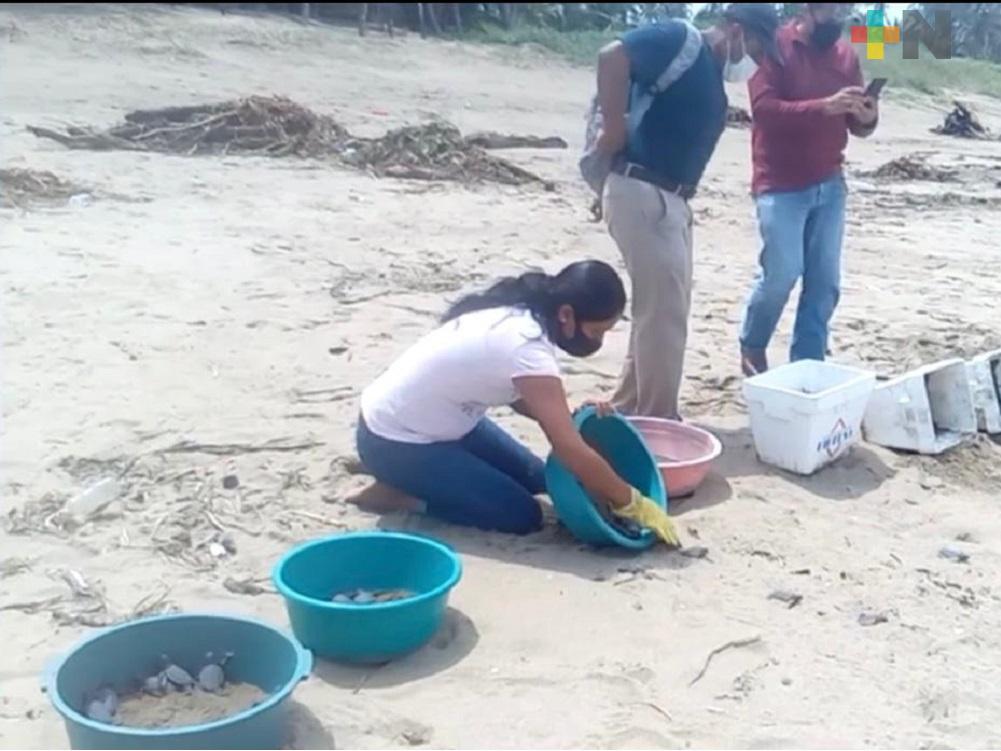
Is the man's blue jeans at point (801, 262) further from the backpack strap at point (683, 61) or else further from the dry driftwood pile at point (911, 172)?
the dry driftwood pile at point (911, 172)

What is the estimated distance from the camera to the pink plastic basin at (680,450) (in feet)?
15.4

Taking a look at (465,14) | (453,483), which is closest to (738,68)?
(453,483)


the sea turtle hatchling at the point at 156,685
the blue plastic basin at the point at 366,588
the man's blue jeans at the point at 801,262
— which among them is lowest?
the sea turtle hatchling at the point at 156,685

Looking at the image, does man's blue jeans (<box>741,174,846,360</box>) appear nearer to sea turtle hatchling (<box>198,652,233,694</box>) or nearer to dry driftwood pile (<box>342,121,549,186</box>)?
sea turtle hatchling (<box>198,652,233,694</box>)

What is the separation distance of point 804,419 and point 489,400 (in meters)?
1.23

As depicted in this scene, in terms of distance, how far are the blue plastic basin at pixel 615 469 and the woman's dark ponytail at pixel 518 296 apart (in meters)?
0.46

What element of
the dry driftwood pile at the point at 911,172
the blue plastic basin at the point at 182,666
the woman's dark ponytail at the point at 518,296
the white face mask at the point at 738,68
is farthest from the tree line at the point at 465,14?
the blue plastic basin at the point at 182,666

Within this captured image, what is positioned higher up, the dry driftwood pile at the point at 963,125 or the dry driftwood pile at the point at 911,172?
the dry driftwood pile at the point at 963,125

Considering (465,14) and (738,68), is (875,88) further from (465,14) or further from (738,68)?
(465,14)

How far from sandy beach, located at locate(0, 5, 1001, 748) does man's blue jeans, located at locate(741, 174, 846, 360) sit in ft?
1.24

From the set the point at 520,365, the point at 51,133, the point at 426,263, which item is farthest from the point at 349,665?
the point at 51,133

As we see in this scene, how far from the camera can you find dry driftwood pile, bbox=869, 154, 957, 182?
1445cm

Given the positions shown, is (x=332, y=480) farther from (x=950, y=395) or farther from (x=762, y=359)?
(x=950, y=395)

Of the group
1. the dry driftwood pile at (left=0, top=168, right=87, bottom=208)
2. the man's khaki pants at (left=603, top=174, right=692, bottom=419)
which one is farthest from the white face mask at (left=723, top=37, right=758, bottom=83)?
the dry driftwood pile at (left=0, top=168, right=87, bottom=208)
